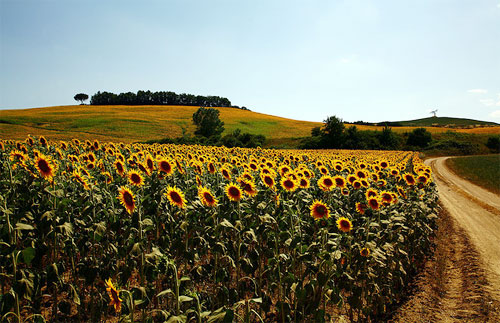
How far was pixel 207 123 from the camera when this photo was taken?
228ft

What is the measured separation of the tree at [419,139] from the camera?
72.1 meters

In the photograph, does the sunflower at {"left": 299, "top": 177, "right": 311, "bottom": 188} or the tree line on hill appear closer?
the sunflower at {"left": 299, "top": 177, "right": 311, "bottom": 188}

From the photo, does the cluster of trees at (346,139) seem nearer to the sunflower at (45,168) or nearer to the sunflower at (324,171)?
the sunflower at (324,171)

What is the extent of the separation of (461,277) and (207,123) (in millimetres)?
64418

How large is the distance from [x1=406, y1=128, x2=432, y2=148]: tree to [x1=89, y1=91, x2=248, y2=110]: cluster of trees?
3106 inches

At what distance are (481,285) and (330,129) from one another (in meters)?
57.3

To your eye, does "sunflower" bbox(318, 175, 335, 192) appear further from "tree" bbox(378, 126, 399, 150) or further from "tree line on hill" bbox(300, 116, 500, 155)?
"tree" bbox(378, 126, 399, 150)

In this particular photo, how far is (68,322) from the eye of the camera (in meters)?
4.40

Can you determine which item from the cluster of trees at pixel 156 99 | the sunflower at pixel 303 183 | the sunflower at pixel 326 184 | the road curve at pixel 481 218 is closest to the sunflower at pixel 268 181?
the sunflower at pixel 303 183

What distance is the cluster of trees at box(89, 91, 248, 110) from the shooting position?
395 feet

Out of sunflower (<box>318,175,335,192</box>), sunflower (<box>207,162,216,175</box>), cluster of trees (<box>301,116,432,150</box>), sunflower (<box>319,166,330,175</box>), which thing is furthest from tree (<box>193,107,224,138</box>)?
sunflower (<box>318,175,335,192</box>)

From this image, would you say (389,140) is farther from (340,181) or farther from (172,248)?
(172,248)

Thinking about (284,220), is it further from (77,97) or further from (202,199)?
(77,97)

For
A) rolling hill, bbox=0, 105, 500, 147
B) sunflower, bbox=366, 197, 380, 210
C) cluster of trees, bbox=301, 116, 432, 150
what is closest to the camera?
sunflower, bbox=366, 197, 380, 210
